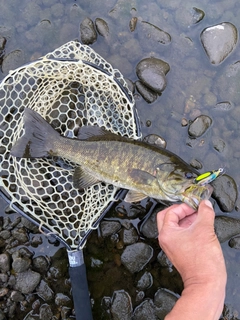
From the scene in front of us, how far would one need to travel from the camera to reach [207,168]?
4.05 m

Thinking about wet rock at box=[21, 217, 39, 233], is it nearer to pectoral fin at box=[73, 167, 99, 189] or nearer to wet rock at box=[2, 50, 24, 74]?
pectoral fin at box=[73, 167, 99, 189]

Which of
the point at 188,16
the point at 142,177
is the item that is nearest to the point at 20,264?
the point at 142,177

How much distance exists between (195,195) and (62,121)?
71.2 inches

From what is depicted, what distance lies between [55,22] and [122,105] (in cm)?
165

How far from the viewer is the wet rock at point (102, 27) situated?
431cm

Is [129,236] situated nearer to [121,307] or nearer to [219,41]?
[121,307]

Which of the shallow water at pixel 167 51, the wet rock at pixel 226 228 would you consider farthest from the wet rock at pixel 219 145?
the wet rock at pixel 226 228

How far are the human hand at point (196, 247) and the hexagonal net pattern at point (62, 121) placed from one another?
99 cm

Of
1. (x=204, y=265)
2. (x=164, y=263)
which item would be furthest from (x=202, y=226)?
(x=164, y=263)

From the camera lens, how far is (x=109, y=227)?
12.9 ft

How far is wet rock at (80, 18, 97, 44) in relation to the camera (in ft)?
14.0

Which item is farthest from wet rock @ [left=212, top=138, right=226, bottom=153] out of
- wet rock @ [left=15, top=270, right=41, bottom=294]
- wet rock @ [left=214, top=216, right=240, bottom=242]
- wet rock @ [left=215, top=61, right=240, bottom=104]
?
wet rock @ [left=15, top=270, right=41, bottom=294]

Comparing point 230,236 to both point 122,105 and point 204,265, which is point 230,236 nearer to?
point 204,265

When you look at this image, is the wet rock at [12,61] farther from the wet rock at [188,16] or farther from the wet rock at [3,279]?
the wet rock at [3,279]
